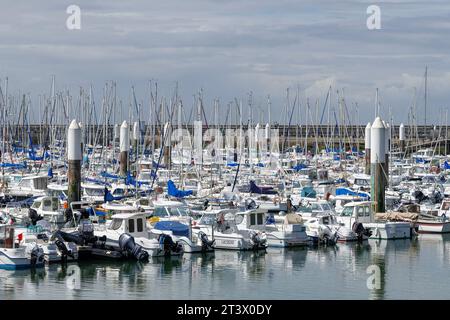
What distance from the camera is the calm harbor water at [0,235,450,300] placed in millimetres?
33312

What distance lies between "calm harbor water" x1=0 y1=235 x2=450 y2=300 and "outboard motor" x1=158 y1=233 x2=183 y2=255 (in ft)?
1.65

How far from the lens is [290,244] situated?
4412 centimetres

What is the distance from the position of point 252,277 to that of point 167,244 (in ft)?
16.2

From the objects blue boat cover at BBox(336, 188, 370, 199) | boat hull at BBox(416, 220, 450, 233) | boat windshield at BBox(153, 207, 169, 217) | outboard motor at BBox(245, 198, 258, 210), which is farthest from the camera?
blue boat cover at BBox(336, 188, 370, 199)

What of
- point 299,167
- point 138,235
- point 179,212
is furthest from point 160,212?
point 299,167

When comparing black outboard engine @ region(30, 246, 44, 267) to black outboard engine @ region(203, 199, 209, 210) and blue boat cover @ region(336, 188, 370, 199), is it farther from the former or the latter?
blue boat cover @ region(336, 188, 370, 199)

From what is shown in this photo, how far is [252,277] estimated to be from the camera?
36.7m

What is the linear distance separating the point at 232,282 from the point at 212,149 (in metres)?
49.1

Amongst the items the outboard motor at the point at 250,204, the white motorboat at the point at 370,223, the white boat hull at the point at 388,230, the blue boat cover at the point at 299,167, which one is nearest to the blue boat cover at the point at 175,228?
the white motorboat at the point at 370,223

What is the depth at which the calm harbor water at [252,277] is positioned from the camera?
33312 mm

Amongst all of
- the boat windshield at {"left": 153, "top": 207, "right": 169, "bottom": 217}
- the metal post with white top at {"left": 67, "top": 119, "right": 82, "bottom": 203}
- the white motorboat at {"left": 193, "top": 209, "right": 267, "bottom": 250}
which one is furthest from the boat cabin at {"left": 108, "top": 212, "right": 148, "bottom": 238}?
the metal post with white top at {"left": 67, "top": 119, "right": 82, "bottom": 203}

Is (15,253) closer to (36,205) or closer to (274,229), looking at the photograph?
(274,229)
